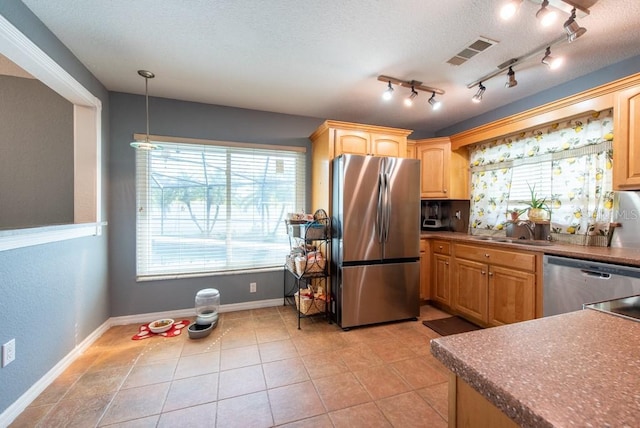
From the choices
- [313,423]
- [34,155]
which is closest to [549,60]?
[313,423]

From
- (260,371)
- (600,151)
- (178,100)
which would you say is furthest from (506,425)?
(178,100)

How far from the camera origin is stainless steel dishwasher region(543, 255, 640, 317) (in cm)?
169

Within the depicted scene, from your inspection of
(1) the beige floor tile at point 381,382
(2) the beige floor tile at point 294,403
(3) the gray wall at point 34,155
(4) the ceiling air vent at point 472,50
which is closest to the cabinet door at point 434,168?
(4) the ceiling air vent at point 472,50

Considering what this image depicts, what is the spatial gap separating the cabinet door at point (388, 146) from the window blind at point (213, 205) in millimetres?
936

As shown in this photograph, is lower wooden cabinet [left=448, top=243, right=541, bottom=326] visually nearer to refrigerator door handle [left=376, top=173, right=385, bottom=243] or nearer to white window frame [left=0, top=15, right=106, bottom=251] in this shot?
refrigerator door handle [left=376, top=173, right=385, bottom=243]

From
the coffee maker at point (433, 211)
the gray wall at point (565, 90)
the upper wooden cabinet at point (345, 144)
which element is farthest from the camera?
the coffee maker at point (433, 211)

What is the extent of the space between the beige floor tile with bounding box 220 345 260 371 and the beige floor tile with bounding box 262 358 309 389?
142mm

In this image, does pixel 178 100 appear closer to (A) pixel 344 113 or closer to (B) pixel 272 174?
(B) pixel 272 174

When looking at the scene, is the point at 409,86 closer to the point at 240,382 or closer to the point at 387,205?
the point at 387,205

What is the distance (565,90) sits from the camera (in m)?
2.51

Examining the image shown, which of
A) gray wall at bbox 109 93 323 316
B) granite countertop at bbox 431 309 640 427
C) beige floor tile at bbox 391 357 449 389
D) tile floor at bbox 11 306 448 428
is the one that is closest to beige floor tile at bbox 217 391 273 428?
tile floor at bbox 11 306 448 428

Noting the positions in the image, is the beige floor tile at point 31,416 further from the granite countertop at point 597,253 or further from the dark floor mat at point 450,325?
the granite countertop at point 597,253

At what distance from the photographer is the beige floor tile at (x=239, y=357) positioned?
2037 mm

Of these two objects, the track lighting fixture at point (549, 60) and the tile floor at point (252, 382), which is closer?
the tile floor at point (252, 382)
